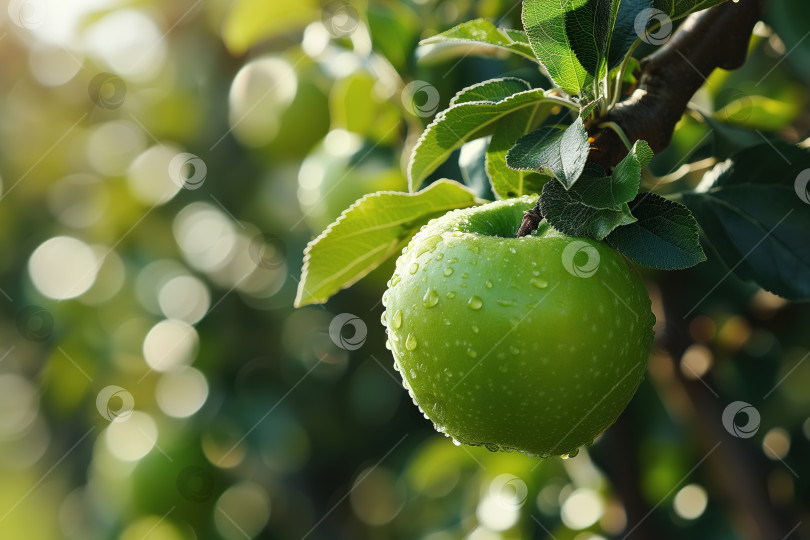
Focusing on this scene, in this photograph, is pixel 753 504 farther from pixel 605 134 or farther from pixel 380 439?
pixel 380 439

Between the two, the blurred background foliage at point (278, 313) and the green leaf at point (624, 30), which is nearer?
the green leaf at point (624, 30)

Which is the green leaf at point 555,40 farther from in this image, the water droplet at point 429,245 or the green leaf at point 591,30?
the water droplet at point 429,245

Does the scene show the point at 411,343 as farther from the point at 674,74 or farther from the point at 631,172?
the point at 674,74

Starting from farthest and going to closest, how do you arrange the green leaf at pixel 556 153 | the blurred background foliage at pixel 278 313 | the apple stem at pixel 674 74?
the blurred background foliage at pixel 278 313 → the apple stem at pixel 674 74 → the green leaf at pixel 556 153

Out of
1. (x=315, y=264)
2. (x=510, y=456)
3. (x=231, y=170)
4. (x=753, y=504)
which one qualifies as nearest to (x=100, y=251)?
(x=231, y=170)

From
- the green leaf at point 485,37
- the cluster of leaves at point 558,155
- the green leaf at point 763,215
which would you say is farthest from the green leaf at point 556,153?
the green leaf at point 763,215

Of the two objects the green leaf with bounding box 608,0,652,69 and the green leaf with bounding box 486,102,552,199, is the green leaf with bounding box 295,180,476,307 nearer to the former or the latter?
the green leaf with bounding box 486,102,552,199

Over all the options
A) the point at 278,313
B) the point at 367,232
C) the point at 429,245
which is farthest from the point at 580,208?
the point at 278,313
